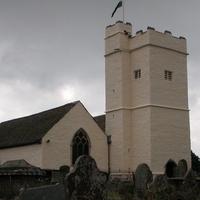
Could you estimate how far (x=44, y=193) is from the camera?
1213 centimetres

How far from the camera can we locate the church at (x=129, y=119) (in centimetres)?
3044

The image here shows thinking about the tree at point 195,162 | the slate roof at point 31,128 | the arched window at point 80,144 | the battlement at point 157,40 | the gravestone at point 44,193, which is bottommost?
the gravestone at point 44,193

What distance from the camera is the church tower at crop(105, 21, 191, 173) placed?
31.2 meters

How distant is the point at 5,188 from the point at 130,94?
1713 centimetres

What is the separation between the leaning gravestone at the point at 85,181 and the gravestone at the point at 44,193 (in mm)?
929

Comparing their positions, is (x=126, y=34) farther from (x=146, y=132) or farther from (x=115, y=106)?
(x=146, y=132)

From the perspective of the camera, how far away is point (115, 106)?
3297 cm

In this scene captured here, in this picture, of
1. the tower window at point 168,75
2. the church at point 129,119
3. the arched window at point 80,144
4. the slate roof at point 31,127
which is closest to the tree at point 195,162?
the church at point 129,119

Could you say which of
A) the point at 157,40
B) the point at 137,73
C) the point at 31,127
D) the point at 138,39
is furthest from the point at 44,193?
the point at 138,39

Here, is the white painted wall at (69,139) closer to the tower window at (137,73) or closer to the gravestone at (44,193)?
the tower window at (137,73)

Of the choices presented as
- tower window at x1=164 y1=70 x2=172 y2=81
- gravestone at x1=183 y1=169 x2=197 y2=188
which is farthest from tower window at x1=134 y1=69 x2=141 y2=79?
gravestone at x1=183 y1=169 x2=197 y2=188

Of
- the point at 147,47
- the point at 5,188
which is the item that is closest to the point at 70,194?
the point at 5,188

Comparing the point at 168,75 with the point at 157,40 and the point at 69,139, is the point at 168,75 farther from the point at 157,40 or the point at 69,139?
the point at 69,139

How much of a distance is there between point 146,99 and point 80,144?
586cm
